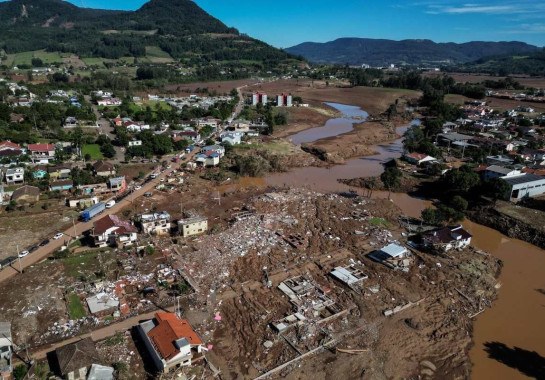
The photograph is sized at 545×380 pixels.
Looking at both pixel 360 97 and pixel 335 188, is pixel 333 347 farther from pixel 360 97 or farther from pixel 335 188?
pixel 360 97

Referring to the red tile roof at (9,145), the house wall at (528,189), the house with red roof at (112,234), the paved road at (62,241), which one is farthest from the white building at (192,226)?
the red tile roof at (9,145)

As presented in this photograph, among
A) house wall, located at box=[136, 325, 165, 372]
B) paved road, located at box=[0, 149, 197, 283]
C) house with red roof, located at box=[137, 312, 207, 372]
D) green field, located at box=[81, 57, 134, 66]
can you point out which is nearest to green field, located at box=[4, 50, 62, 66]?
green field, located at box=[81, 57, 134, 66]

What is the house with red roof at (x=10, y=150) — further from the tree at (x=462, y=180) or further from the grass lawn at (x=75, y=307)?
the tree at (x=462, y=180)

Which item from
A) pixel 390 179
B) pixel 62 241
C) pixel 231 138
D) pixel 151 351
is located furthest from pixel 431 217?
pixel 231 138

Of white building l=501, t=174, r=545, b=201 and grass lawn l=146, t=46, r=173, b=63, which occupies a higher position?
grass lawn l=146, t=46, r=173, b=63

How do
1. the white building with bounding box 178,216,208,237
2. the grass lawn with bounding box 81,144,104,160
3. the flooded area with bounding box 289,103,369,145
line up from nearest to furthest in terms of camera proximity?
the white building with bounding box 178,216,208,237
the grass lawn with bounding box 81,144,104,160
the flooded area with bounding box 289,103,369,145

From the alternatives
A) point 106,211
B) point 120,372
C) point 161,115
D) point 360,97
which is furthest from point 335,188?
point 360,97

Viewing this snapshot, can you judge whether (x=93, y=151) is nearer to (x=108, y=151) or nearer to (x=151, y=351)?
(x=108, y=151)

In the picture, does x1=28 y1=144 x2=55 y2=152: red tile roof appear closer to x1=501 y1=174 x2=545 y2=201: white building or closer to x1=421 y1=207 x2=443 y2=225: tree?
x1=421 y1=207 x2=443 y2=225: tree
